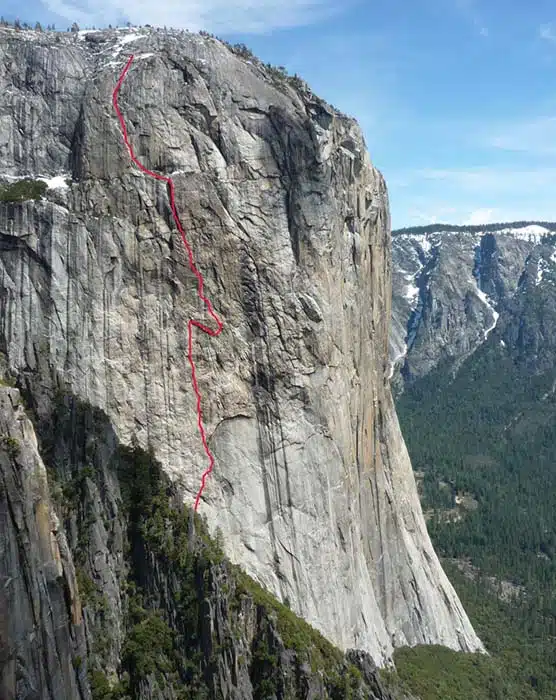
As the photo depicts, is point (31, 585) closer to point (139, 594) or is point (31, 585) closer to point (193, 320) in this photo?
point (139, 594)

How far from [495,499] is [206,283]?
84.3 meters

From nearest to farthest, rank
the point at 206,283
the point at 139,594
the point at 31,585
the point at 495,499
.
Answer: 1. the point at 31,585
2. the point at 139,594
3. the point at 206,283
4. the point at 495,499

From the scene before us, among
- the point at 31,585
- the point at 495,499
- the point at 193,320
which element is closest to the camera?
the point at 31,585

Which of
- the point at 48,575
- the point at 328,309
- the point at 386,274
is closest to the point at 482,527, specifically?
the point at 386,274

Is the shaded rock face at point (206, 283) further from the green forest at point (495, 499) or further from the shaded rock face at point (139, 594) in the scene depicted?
the green forest at point (495, 499)

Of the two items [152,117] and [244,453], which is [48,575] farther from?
[152,117]

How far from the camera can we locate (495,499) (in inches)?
4210

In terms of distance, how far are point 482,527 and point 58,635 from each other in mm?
77977

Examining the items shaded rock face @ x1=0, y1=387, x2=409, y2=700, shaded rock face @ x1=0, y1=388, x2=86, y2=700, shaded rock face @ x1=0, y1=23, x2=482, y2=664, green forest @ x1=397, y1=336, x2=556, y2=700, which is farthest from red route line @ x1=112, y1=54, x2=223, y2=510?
green forest @ x1=397, y1=336, x2=556, y2=700

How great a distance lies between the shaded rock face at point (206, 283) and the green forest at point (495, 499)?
485 inches

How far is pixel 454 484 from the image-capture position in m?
114

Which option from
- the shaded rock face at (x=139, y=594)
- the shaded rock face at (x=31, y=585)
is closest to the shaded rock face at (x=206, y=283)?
the shaded rock face at (x=139, y=594)

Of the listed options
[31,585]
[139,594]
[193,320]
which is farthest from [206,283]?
[31,585]

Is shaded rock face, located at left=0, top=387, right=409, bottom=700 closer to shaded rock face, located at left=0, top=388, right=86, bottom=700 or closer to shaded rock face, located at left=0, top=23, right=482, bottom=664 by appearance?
shaded rock face, located at left=0, top=388, right=86, bottom=700
